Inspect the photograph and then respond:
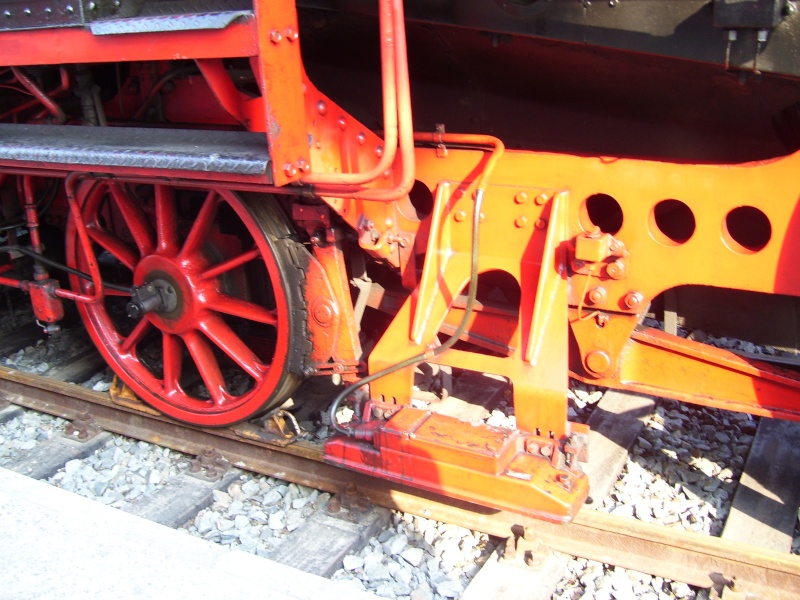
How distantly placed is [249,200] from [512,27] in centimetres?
124

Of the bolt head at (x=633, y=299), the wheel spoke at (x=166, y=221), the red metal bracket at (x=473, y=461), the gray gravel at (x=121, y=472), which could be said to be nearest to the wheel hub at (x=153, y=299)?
the wheel spoke at (x=166, y=221)

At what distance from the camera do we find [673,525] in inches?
115

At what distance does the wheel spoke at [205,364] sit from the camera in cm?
358

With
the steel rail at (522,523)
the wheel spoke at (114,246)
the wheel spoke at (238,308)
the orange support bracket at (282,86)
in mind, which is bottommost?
the steel rail at (522,523)

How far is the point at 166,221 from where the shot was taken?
3475 millimetres

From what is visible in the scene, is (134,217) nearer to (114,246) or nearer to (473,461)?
(114,246)

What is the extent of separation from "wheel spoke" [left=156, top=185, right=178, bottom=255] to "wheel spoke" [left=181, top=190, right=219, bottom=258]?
0.44 ft

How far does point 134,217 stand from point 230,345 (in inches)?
30.5

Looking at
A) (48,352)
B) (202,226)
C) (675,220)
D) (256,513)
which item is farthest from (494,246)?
(48,352)

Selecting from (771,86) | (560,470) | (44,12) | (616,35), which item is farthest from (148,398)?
(771,86)

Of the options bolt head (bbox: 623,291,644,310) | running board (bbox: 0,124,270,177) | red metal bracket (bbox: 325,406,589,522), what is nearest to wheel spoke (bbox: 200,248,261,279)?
running board (bbox: 0,124,270,177)

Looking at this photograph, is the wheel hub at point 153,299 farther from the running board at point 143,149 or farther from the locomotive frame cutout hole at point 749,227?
the locomotive frame cutout hole at point 749,227

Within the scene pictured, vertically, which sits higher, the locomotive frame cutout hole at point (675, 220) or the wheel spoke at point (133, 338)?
the locomotive frame cutout hole at point (675, 220)

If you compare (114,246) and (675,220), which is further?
(114,246)
